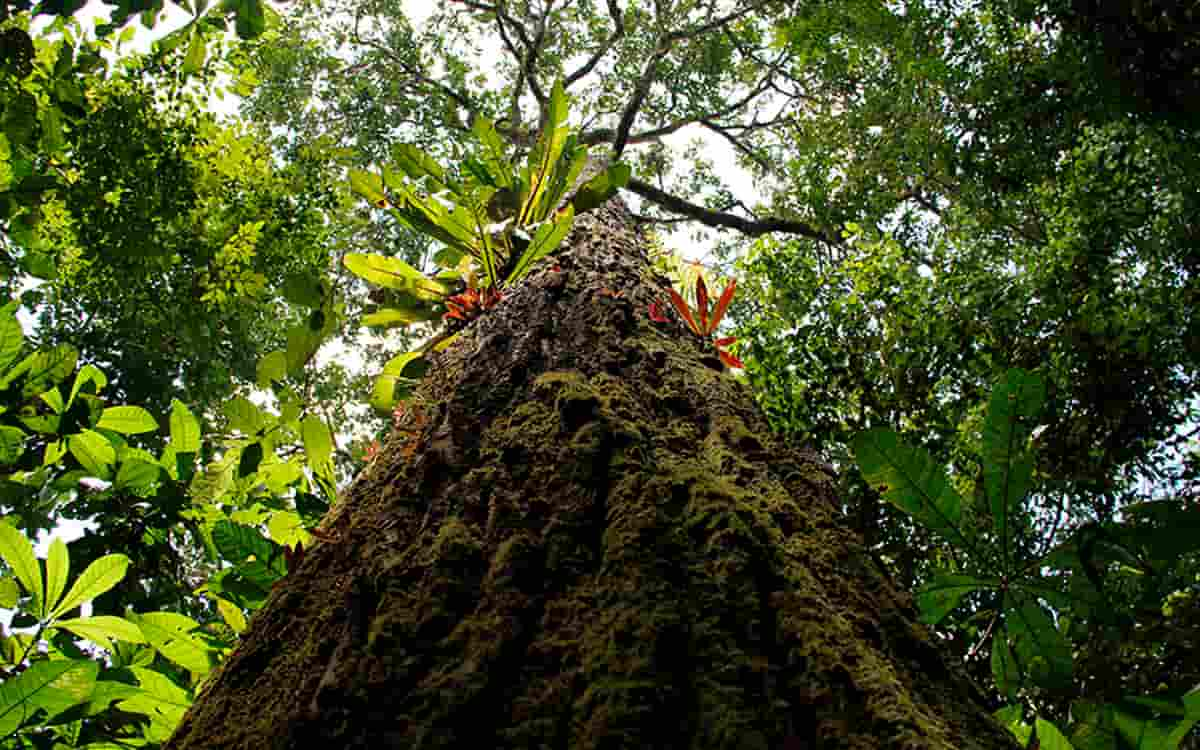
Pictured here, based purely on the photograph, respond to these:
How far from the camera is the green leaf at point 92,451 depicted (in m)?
1.79

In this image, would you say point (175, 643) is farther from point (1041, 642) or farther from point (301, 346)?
point (1041, 642)

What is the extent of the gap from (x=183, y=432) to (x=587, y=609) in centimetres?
176

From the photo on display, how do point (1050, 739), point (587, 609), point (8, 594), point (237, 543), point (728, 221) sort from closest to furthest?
1. point (587, 609)
2. point (1050, 739)
3. point (237, 543)
4. point (8, 594)
5. point (728, 221)

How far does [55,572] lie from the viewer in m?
1.51

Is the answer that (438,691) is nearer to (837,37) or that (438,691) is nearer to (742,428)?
(742,428)

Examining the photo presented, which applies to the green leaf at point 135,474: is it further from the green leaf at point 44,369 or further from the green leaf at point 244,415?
the green leaf at point 244,415

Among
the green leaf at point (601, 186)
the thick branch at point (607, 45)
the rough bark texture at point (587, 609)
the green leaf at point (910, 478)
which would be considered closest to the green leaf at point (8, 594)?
the rough bark texture at point (587, 609)

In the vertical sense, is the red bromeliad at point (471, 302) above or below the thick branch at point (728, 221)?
below

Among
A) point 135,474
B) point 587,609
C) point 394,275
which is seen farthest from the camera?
point 394,275

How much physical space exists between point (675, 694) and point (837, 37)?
28.1 feet

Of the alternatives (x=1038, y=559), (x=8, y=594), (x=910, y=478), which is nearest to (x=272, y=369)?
(x=8, y=594)

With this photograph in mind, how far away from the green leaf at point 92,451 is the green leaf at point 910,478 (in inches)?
72.8

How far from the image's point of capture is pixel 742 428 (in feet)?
3.54

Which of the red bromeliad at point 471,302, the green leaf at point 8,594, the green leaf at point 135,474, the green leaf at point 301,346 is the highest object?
the red bromeliad at point 471,302
